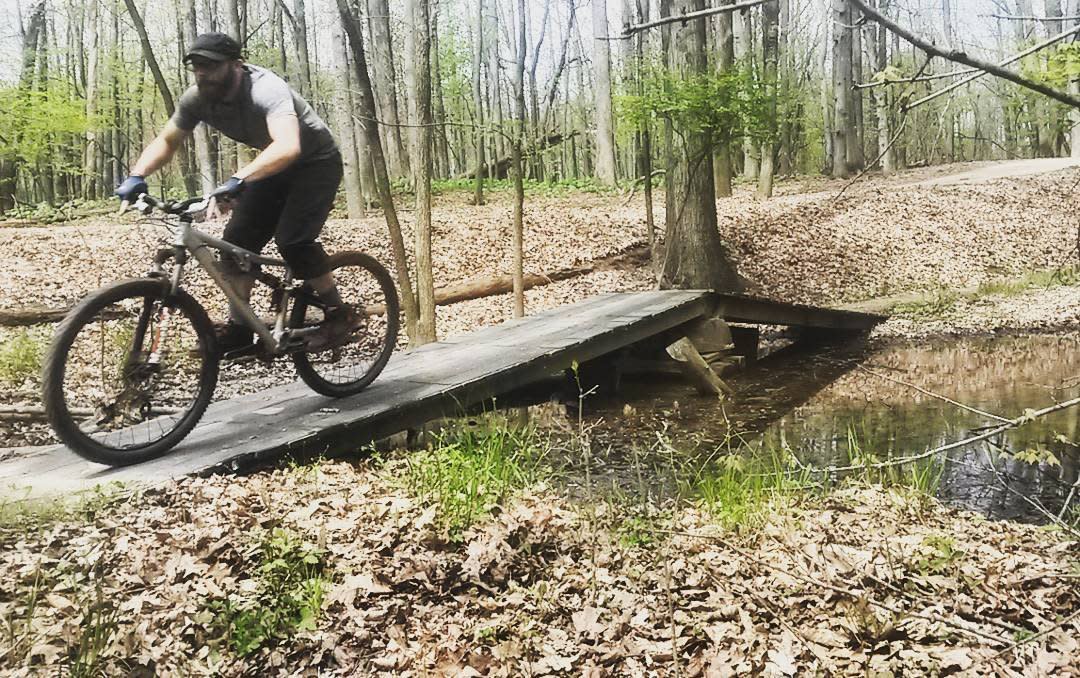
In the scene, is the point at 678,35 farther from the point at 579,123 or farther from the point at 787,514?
the point at 579,123

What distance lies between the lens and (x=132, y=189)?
377cm

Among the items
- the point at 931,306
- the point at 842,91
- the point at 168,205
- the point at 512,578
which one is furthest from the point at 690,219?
the point at 842,91

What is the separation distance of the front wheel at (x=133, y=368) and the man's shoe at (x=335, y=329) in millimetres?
680

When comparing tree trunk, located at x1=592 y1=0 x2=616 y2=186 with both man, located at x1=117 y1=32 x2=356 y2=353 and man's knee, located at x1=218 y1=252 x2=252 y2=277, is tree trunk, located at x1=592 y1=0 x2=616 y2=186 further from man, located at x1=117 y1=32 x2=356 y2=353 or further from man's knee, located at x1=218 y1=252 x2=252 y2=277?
man's knee, located at x1=218 y1=252 x2=252 y2=277

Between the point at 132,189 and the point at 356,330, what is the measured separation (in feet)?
5.40

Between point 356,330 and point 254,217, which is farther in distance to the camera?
point 356,330

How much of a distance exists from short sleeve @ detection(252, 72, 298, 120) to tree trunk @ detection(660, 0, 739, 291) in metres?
7.54

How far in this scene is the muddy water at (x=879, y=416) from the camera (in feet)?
18.2

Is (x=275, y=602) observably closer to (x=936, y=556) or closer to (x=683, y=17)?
(x=683, y=17)

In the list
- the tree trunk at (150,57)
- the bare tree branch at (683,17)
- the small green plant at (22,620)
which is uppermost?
the tree trunk at (150,57)

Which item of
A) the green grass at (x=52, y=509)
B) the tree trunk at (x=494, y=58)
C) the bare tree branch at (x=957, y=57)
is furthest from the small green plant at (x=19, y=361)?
the tree trunk at (x=494, y=58)

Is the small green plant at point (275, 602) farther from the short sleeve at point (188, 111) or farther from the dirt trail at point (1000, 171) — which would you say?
the dirt trail at point (1000, 171)

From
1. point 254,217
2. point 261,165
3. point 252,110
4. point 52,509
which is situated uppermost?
point 252,110

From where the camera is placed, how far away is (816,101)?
29.5 meters
